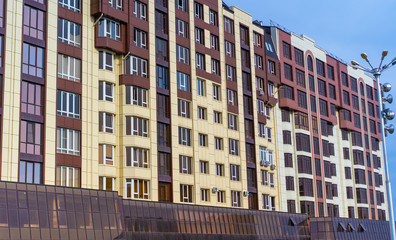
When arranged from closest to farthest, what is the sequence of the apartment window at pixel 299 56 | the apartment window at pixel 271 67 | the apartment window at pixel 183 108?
the apartment window at pixel 183 108, the apartment window at pixel 271 67, the apartment window at pixel 299 56

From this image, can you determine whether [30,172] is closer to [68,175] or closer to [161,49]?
[68,175]

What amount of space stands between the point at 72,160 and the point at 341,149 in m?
43.5

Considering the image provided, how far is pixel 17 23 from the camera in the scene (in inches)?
1523

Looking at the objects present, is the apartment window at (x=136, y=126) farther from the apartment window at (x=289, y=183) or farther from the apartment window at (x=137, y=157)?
the apartment window at (x=289, y=183)

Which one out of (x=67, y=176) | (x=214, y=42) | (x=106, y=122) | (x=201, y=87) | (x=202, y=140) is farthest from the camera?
(x=214, y=42)

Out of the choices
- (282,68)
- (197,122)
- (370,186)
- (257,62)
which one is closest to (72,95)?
(197,122)

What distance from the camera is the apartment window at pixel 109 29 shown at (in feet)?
146

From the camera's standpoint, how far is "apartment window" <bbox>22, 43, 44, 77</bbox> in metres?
39.0

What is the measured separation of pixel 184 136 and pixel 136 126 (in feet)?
19.6

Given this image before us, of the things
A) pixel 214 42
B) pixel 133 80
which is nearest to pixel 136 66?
pixel 133 80

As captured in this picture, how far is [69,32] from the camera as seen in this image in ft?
139

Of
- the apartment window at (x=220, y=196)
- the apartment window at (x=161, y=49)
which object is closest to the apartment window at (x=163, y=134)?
the apartment window at (x=161, y=49)

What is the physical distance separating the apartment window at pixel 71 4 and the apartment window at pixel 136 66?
5492 mm

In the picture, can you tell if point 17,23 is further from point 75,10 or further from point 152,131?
point 152,131
